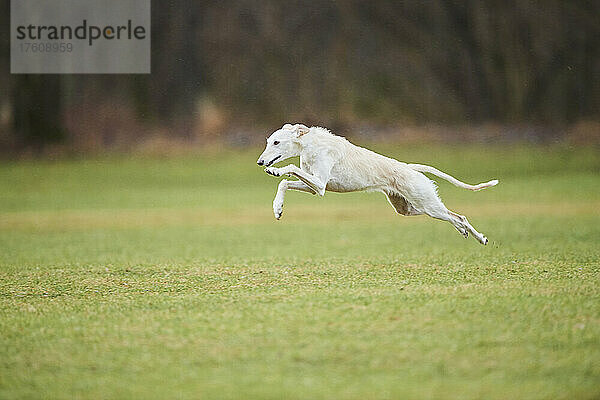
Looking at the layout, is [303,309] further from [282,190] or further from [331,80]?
[331,80]

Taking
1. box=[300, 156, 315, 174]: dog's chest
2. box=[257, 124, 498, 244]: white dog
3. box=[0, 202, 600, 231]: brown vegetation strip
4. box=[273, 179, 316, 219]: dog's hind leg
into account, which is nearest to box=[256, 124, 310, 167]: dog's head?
box=[257, 124, 498, 244]: white dog

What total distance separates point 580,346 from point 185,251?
8.64m

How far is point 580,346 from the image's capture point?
6.29 meters

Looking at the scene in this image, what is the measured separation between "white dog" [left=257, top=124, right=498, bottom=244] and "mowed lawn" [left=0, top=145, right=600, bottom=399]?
2.88ft

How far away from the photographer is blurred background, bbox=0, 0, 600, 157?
109 feet

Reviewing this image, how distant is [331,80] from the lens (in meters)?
34.7

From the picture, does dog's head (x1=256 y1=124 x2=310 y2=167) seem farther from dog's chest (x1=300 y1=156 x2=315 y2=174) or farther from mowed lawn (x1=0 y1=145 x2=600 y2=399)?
mowed lawn (x1=0 y1=145 x2=600 y2=399)

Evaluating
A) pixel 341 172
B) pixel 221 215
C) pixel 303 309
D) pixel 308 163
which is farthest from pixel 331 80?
pixel 303 309

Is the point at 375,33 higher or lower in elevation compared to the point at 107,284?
higher

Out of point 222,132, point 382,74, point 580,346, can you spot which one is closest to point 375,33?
point 382,74

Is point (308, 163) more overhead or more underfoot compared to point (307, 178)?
more overhead

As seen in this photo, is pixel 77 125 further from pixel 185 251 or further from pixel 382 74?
pixel 185 251

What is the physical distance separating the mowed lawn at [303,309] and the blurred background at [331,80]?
1492 cm

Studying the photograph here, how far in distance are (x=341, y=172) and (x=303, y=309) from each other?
2252mm
